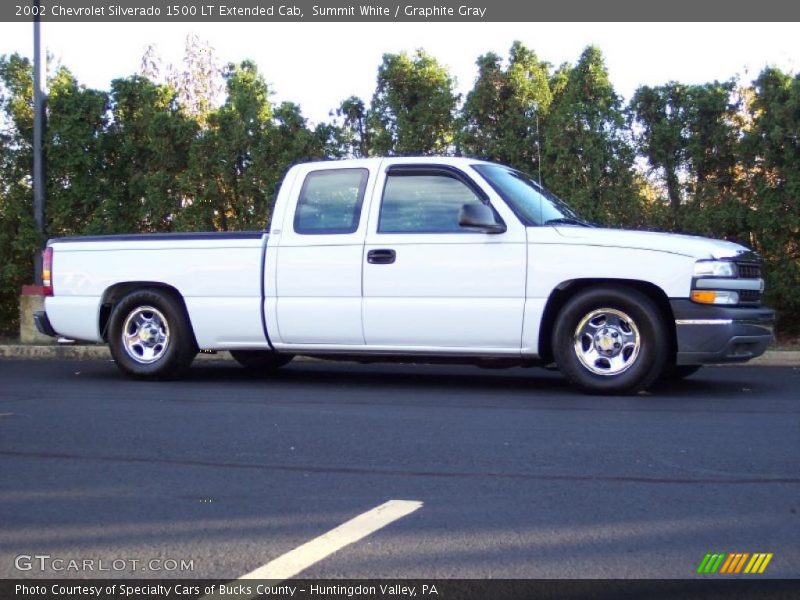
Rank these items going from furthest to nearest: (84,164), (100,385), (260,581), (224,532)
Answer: (84,164)
(100,385)
(224,532)
(260,581)

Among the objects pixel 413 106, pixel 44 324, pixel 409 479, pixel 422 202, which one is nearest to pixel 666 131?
pixel 413 106

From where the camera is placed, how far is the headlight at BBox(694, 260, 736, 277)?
7.76 metres

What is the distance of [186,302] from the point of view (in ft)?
30.3

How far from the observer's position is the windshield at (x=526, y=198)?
841 cm

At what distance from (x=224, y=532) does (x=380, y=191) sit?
490 centimetres

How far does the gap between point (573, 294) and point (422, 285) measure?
1.21 meters

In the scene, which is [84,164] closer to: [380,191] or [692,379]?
[380,191]

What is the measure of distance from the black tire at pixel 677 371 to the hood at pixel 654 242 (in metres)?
1.24

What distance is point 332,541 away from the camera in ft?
13.4

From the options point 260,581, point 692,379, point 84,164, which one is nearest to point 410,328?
point 692,379

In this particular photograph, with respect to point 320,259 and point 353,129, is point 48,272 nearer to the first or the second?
point 320,259

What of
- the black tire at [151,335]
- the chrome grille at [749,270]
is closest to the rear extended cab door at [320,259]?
the black tire at [151,335]

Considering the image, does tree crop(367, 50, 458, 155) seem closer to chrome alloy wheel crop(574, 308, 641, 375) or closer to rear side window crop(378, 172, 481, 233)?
rear side window crop(378, 172, 481, 233)

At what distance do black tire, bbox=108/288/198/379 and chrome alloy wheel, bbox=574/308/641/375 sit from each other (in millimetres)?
3544
